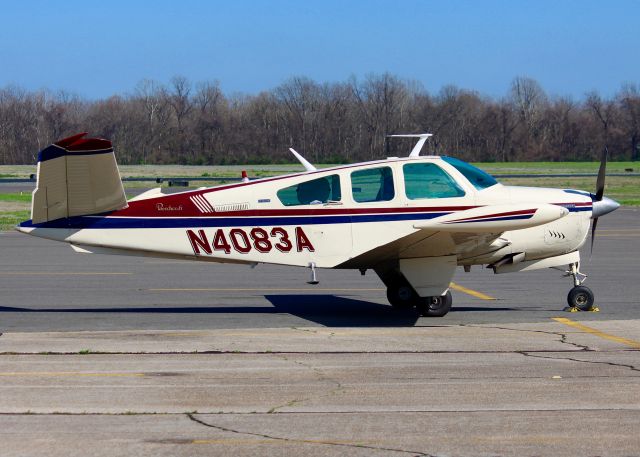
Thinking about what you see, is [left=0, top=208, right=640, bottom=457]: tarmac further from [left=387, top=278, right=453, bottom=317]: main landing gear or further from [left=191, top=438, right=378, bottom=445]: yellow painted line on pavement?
[left=387, top=278, right=453, bottom=317]: main landing gear

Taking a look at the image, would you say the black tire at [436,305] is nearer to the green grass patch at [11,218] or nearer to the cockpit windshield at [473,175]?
the cockpit windshield at [473,175]

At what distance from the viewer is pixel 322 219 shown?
524 inches

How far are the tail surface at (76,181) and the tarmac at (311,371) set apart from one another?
4.93 feet

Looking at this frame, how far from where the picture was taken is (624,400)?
8.48m

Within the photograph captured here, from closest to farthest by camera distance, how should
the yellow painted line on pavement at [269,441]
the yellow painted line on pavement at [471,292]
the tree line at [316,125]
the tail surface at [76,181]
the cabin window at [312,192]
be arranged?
the yellow painted line on pavement at [269,441], the tail surface at [76,181], the cabin window at [312,192], the yellow painted line on pavement at [471,292], the tree line at [316,125]

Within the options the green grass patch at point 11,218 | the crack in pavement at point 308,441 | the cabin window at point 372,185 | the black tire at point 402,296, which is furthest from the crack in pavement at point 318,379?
the green grass patch at point 11,218

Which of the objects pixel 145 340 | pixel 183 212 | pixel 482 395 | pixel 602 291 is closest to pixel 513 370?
pixel 482 395

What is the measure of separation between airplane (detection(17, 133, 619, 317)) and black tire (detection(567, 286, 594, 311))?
86cm

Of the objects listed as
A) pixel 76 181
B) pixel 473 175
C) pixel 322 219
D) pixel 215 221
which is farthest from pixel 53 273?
pixel 473 175

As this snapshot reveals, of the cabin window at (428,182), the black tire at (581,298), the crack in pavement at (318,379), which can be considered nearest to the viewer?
the crack in pavement at (318,379)

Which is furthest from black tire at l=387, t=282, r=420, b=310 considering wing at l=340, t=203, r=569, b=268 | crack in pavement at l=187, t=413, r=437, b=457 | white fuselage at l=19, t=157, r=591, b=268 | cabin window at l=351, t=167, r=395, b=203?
crack in pavement at l=187, t=413, r=437, b=457

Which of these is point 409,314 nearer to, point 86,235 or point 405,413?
point 86,235

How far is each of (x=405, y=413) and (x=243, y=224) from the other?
5.78m

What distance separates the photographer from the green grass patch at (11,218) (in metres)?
32.4
